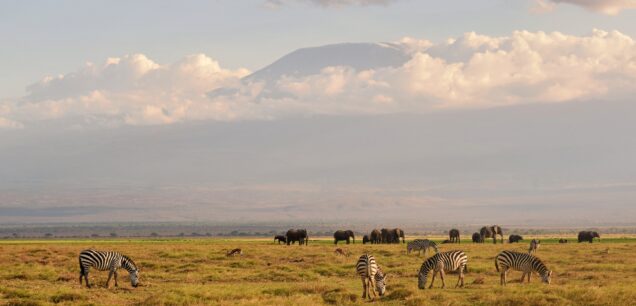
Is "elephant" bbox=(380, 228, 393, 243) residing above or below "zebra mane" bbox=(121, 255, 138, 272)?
above

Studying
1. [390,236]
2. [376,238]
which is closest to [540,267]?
[390,236]

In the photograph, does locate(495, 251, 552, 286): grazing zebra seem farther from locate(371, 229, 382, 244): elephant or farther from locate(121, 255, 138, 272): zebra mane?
locate(371, 229, 382, 244): elephant

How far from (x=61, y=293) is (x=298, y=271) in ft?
55.7

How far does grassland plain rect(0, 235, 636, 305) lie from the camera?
105ft

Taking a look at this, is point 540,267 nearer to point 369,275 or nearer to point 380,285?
point 380,285

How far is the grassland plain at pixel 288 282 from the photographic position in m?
32.0

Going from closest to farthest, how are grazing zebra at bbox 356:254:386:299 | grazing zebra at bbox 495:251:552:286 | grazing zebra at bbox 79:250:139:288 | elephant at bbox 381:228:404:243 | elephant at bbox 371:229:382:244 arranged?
grazing zebra at bbox 356:254:386:299, grazing zebra at bbox 495:251:552:286, grazing zebra at bbox 79:250:139:288, elephant at bbox 371:229:382:244, elephant at bbox 381:228:404:243

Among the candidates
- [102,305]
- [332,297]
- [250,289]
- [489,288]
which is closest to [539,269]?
[489,288]

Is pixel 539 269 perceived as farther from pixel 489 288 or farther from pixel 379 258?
pixel 379 258

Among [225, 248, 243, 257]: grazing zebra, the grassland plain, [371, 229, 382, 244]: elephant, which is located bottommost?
the grassland plain

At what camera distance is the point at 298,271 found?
47031mm

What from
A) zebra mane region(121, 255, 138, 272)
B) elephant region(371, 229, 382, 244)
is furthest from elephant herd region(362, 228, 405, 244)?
zebra mane region(121, 255, 138, 272)

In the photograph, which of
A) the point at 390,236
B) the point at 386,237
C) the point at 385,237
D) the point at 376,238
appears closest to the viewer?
the point at 390,236

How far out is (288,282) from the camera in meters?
42.7
